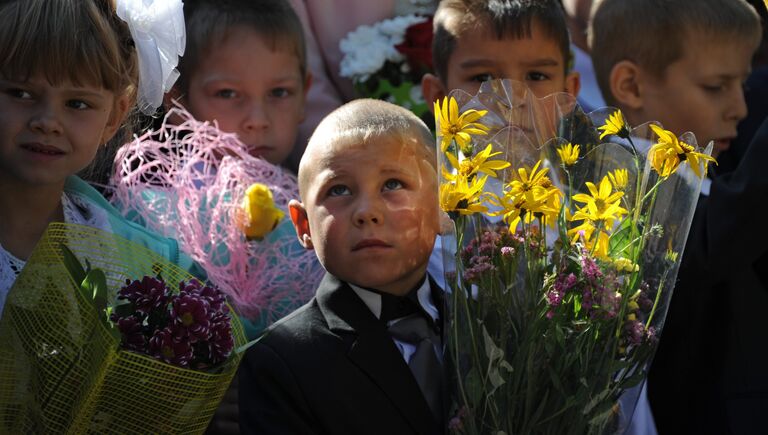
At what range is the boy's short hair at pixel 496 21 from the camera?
386 cm

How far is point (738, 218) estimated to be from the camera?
10.5 ft

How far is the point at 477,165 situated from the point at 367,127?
562mm

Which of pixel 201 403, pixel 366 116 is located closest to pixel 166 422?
pixel 201 403

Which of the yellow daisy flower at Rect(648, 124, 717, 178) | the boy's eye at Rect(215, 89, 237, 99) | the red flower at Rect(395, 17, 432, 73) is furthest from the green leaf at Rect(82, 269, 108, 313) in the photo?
the red flower at Rect(395, 17, 432, 73)

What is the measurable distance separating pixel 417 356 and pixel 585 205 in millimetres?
581

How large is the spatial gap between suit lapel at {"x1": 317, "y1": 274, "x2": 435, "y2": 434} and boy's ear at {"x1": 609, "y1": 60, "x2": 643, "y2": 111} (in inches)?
69.2

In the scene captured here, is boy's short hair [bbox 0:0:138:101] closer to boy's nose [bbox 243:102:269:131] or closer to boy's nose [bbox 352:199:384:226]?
boy's nose [bbox 352:199:384:226]

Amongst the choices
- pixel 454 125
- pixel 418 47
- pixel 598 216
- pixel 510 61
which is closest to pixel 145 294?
pixel 454 125

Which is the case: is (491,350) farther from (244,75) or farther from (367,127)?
(244,75)

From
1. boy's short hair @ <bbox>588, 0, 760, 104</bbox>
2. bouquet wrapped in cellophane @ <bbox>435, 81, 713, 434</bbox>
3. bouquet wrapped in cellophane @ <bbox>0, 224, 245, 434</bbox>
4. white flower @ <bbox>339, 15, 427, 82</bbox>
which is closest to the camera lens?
bouquet wrapped in cellophane @ <bbox>0, 224, 245, 434</bbox>

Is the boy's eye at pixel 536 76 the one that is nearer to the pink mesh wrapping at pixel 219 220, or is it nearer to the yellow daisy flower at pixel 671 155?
the pink mesh wrapping at pixel 219 220

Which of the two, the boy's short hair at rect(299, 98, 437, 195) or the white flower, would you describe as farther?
the white flower

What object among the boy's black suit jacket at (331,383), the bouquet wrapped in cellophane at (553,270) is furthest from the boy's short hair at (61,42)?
the bouquet wrapped in cellophane at (553,270)

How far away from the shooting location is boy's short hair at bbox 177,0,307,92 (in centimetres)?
379
